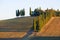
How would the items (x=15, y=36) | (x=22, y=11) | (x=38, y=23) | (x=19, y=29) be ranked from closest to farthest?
(x=15, y=36)
(x=38, y=23)
(x=19, y=29)
(x=22, y=11)

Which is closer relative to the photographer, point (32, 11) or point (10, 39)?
point (10, 39)

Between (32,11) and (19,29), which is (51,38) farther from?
(32,11)

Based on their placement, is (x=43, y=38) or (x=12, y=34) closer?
(x=43, y=38)

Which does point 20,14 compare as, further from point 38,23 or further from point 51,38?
point 51,38

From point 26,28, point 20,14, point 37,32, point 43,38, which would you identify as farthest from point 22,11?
point 43,38

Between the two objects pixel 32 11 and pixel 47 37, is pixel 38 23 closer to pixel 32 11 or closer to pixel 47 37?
pixel 47 37

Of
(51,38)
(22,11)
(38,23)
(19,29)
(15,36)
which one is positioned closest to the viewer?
(51,38)

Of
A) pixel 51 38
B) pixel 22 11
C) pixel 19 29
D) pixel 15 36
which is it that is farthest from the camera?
pixel 22 11

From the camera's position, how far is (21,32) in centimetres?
1498

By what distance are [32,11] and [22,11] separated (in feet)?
4.19

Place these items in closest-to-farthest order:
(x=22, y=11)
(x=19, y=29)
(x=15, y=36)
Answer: (x=15, y=36) < (x=19, y=29) < (x=22, y=11)

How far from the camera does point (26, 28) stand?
16172 mm

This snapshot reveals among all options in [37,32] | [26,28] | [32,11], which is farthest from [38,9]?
[37,32]

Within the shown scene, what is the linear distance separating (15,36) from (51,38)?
2215mm
